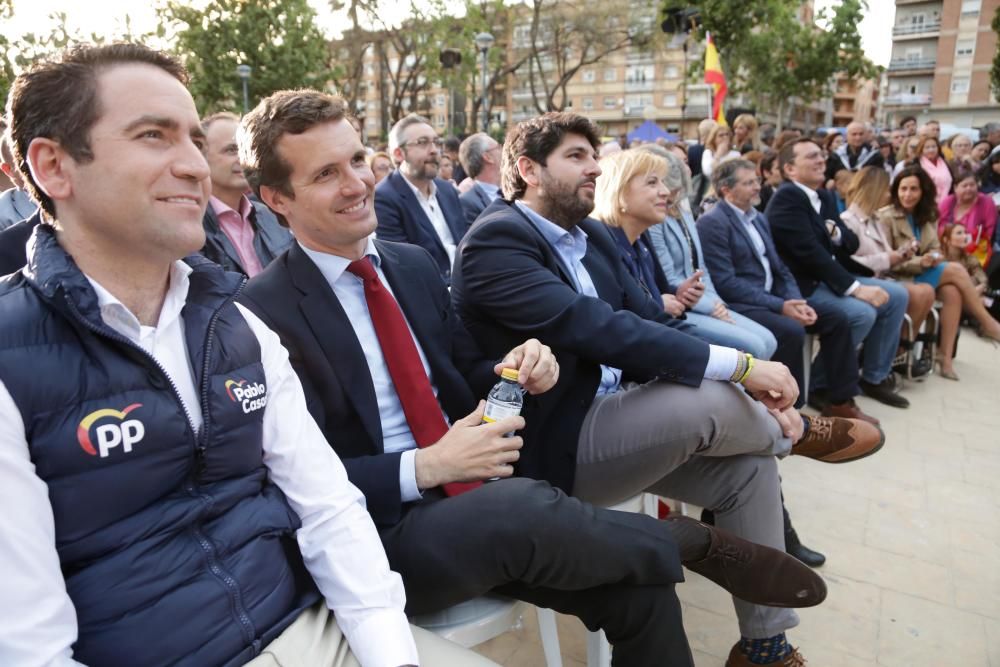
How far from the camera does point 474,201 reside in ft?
19.7

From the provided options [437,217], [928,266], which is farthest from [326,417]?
[928,266]

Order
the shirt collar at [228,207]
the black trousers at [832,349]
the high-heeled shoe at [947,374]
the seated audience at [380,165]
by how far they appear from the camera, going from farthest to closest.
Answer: the seated audience at [380,165] → the high-heeled shoe at [947,374] → the black trousers at [832,349] → the shirt collar at [228,207]

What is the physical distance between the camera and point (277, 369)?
1451 millimetres

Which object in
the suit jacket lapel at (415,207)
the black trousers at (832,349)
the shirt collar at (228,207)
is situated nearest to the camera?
the shirt collar at (228,207)

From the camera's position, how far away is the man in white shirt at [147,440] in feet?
3.46

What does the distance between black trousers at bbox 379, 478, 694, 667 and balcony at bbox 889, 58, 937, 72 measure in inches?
2565

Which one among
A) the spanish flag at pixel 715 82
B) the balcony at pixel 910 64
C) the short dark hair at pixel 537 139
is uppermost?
the balcony at pixel 910 64

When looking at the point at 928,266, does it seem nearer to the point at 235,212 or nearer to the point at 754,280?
the point at 754,280

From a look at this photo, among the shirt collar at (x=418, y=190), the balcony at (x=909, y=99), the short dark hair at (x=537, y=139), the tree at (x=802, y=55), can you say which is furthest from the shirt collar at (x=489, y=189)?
the balcony at (x=909, y=99)

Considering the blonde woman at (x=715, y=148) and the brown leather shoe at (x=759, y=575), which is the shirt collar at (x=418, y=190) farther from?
the brown leather shoe at (x=759, y=575)

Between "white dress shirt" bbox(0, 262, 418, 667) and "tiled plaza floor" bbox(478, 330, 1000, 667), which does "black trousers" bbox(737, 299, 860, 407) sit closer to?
"tiled plaza floor" bbox(478, 330, 1000, 667)

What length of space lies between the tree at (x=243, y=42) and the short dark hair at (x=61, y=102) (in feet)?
67.7

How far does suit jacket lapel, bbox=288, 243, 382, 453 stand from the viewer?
5.64 feet

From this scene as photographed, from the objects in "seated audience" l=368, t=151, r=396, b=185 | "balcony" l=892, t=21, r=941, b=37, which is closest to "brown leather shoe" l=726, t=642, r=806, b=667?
"seated audience" l=368, t=151, r=396, b=185
